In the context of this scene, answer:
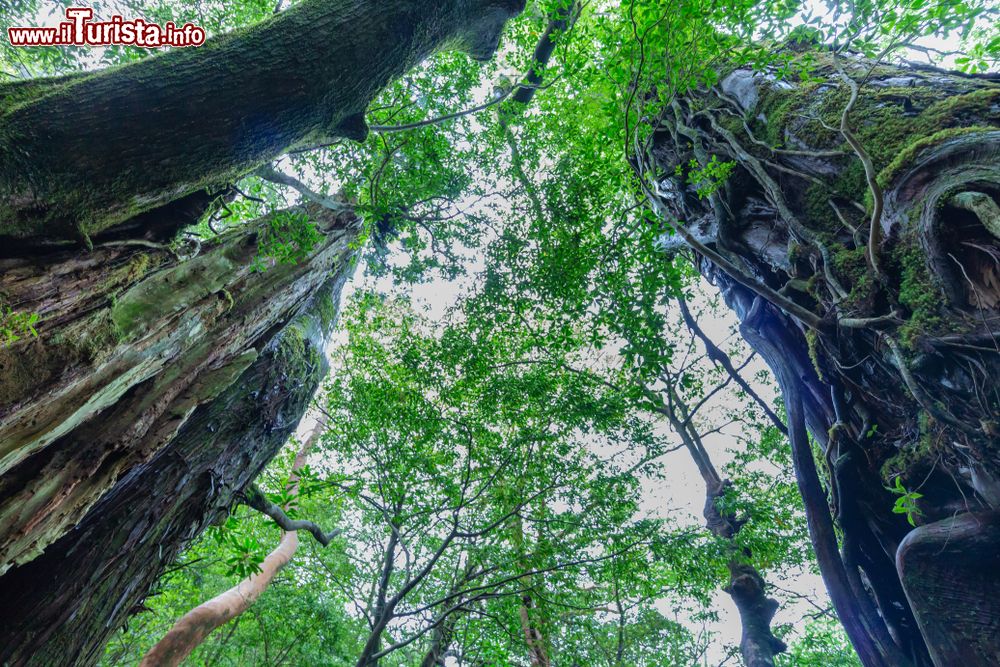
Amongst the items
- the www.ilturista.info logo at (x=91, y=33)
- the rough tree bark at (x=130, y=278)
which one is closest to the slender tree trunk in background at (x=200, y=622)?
the rough tree bark at (x=130, y=278)

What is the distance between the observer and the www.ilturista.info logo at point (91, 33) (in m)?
3.23

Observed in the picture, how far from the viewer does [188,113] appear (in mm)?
1881

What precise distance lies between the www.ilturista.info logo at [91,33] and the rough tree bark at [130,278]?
142 cm

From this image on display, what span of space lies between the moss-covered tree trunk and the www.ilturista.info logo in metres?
4.23

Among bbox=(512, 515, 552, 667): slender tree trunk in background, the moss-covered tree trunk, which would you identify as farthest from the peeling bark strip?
bbox=(512, 515, 552, 667): slender tree trunk in background

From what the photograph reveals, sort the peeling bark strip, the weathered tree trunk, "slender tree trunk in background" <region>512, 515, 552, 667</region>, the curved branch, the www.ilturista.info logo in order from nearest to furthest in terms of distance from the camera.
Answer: the peeling bark strip
the weathered tree trunk
the www.ilturista.info logo
the curved branch
"slender tree trunk in background" <region>512, 515, 552, 667</region>

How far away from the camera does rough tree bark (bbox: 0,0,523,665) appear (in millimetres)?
1738

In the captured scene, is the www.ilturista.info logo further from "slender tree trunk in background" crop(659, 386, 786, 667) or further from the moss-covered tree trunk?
"slender tree trunk in background" crop(659, 386, 786, 667)

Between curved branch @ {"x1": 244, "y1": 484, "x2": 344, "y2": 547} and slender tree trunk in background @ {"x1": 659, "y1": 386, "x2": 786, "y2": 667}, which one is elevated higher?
slender tree trunk in background @ {"x1": 659, "y1": 386, "x2": 786, "y2": 667}

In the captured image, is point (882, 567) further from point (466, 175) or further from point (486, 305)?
point (466, 175)

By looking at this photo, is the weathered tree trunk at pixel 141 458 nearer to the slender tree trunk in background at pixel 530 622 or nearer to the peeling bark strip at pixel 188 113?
the peeling bark strip at pixel 188 113

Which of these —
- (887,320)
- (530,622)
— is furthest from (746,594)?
(887,320)

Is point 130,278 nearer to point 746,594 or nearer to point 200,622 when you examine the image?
point 200,622

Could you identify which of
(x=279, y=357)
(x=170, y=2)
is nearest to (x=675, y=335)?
(x=279, y=357)
